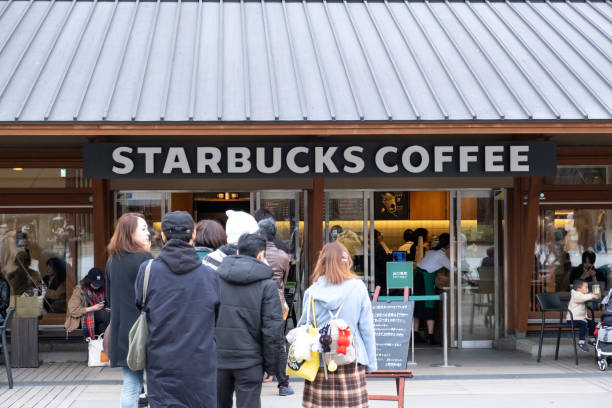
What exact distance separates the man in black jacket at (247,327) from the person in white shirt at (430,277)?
22.9ft

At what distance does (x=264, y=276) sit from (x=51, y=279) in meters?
6.72

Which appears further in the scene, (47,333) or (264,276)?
(47,333)

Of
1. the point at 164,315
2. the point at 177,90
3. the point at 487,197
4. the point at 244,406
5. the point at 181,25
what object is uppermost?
the point at 181,25

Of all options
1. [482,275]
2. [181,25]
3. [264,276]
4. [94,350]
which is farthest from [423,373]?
[181,25]

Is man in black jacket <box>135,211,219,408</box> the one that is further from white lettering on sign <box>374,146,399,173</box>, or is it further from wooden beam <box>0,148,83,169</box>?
wooden beam <box>0,148,83,169</box>

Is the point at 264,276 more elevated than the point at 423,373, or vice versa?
the point at 264,276

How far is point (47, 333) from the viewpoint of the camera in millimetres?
10938

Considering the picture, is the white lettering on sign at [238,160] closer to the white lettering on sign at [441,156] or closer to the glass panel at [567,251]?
the white lettering on sign at [441,156]

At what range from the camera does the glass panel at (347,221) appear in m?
11.8

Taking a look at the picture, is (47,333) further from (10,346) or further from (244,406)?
(244,406)

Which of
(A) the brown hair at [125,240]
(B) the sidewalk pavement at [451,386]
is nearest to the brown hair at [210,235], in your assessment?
(A) the brown hair at [125,240]

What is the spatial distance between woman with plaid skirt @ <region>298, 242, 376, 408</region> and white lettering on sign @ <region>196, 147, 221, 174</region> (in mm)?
4234

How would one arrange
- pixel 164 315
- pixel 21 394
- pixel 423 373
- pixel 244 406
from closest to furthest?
1. pixel 164 315
2. pixel 244 406
3. pixel 21 394
4. pixel 423 373

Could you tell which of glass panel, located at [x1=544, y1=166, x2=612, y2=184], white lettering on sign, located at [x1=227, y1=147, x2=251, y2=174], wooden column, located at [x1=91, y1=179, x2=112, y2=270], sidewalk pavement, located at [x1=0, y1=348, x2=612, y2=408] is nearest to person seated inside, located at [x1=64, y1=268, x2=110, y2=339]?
sidewalk pavement, located at [x1=0, y1=348, x2=612, y2=408]
